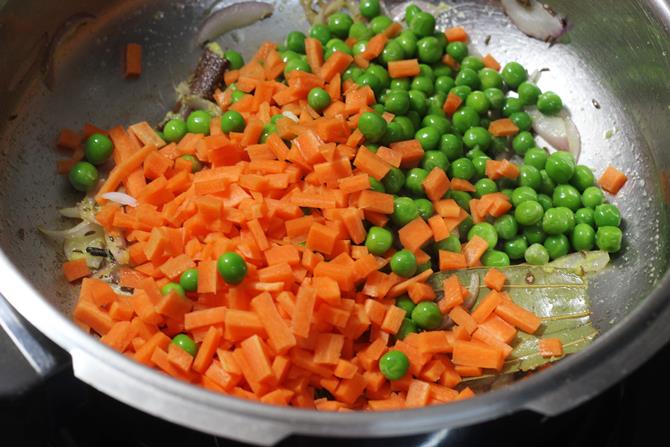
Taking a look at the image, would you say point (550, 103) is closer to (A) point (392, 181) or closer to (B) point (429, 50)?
(B) point (429, 50)

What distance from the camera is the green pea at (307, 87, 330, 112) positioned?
310cm

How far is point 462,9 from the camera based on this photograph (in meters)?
3.67

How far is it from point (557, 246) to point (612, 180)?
428 millimetres

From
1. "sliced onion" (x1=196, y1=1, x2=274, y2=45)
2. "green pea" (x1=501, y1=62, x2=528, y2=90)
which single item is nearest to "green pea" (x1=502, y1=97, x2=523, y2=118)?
"green pea" (x1=501, y1=62, x2=528, y2=90)

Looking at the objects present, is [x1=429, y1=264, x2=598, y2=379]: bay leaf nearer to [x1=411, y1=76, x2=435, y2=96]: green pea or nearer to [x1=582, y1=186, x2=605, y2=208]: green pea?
[x1=582, y1=186, x2=605, y2=208]: green pea

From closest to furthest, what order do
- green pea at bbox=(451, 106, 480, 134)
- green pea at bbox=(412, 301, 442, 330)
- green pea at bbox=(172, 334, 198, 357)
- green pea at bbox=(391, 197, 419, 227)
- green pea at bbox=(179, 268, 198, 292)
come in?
green pea at bbox=(172, 334, 198, 357), green pea at bbox=(179, 268, 198, 292), green pea at bbox=(412, 301, 442, 330), green pea at bbox=(391, 197, 419, 227), green pea at bbox=(451, 106, 480, 134)

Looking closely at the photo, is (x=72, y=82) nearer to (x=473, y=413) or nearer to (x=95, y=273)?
(x=95, y=273)

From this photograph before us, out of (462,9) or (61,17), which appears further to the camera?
(462,9)

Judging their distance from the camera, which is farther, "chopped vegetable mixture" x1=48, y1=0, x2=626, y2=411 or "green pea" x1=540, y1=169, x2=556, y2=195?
"green pea" x1=540, y1=169, x2=556, y2=195

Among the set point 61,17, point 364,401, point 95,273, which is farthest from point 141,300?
point 61,17

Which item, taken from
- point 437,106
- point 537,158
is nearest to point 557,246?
point 537,158

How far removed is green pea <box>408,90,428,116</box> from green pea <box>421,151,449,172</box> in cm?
28

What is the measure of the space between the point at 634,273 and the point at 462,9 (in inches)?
66.2

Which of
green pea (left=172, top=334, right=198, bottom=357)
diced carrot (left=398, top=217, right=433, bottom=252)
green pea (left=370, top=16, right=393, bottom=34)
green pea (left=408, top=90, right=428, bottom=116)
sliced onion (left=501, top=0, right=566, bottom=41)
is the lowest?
green pea (left=172, top=334, right=198, bottom=357)
